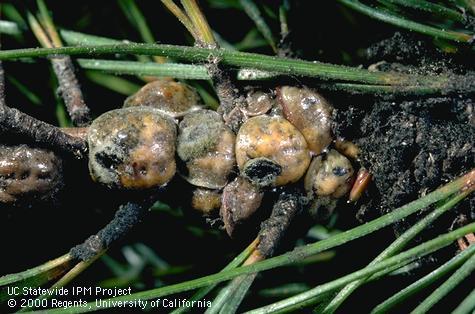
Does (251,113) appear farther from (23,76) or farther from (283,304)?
(23,76)

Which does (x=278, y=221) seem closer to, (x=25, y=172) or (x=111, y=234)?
(x=111, y=234)

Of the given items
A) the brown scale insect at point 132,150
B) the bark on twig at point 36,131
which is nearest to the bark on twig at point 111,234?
the brown scale insect at point 132,150

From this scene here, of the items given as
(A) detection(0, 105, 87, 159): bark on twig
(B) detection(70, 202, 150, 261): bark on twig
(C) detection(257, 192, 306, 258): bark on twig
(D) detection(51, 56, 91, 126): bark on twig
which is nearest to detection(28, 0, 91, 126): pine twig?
(D) detection(51, 56, 91, 126): bark on twig

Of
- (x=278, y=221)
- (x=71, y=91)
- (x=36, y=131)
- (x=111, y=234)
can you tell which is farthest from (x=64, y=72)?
(x=278, y=221)

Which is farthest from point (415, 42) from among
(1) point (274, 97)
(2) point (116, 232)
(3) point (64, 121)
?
(3) point (64, 121)

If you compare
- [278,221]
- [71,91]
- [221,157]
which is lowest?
[278,221]

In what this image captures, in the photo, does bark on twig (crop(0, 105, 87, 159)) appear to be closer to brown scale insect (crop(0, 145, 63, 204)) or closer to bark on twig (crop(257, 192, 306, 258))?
brown scale insect (crop(0, 145, 63, 204))

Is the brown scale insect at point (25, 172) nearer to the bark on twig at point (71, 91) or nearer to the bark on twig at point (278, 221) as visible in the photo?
the bark on twig at point (71, 91)
